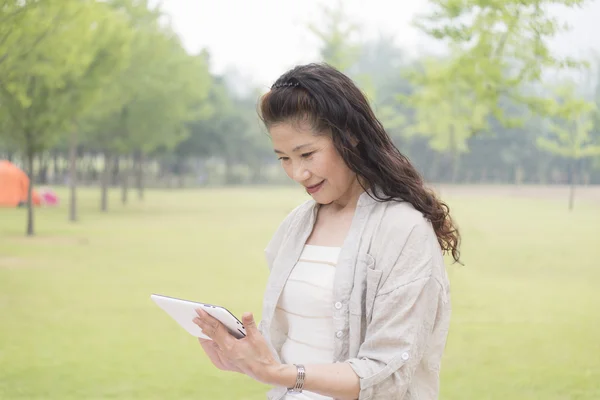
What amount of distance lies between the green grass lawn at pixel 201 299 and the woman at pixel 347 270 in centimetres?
249

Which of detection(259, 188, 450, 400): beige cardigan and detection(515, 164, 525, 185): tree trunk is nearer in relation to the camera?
detection(259, 188, 450, 400): beige cardigan

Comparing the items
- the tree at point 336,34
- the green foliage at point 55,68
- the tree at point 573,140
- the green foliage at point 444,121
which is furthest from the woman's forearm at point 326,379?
the tree at point 336,34

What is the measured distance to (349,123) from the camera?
1234 mm

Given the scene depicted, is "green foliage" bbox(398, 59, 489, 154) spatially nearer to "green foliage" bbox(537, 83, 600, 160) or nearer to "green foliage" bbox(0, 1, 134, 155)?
"green foliage" bbox(537, 83, 600, 160)

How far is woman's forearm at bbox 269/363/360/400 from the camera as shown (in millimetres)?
1137

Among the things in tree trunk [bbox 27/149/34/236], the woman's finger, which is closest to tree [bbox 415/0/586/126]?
tree trunk [bbox 27/149/34/236]

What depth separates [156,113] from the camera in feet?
46.1

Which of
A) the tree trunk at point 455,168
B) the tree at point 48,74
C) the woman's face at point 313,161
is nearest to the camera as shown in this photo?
the woman's face at point 313,161

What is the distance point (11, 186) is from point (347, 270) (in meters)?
14.0

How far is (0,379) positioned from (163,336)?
1.07m

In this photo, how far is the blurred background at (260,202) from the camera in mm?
4238

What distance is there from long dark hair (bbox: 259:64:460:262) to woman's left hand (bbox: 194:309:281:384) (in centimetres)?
30

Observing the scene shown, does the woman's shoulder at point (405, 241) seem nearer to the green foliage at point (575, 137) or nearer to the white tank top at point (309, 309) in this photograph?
the white tank top at point (309, 309)

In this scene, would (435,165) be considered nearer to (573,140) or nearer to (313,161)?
(573,140)
